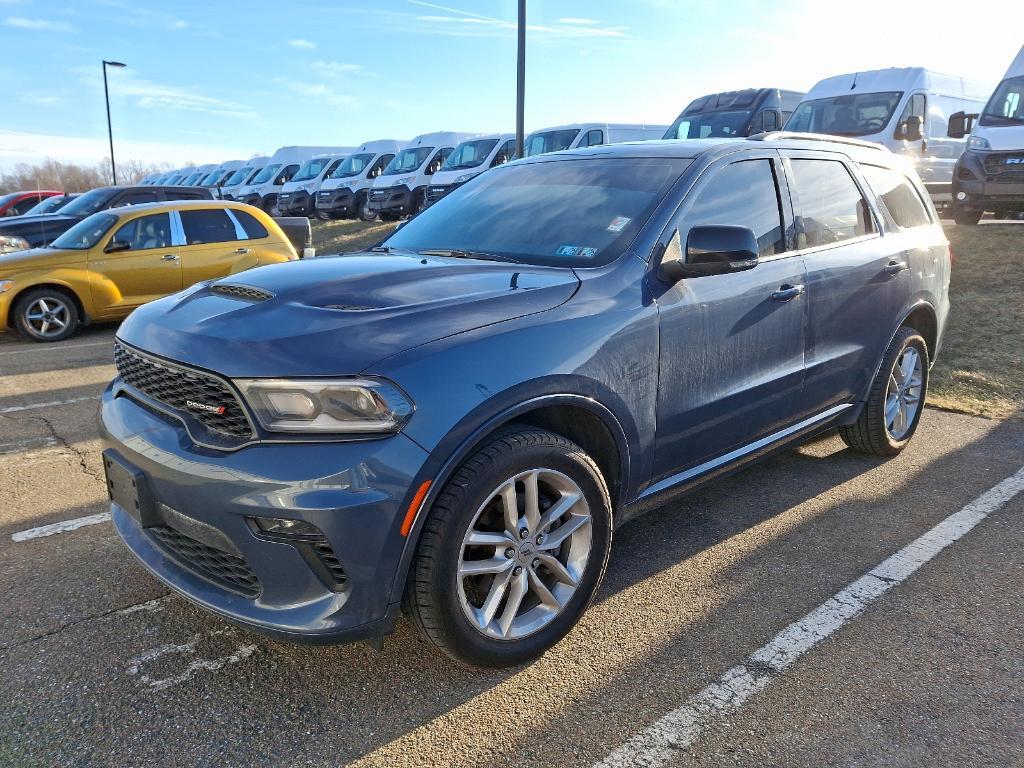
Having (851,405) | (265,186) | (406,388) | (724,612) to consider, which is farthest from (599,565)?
(265,186)

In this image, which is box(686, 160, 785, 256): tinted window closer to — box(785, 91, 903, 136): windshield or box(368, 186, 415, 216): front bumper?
box(785, 91, 903, 136): windshield

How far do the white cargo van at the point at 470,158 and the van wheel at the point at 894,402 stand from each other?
16620 millimetres

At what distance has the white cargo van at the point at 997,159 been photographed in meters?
11.0

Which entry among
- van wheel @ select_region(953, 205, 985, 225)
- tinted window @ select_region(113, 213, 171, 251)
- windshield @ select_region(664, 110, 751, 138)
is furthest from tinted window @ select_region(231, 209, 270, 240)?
van wheel @ select_region(953, 205, 985, 225)

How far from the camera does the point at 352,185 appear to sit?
82.3ft

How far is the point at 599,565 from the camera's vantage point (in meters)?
2.81

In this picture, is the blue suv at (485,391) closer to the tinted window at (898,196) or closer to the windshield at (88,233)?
the tinted window at (898,196)

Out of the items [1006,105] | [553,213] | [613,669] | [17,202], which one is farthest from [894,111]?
[17,202]

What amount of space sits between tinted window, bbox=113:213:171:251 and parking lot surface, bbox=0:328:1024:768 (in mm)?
5887

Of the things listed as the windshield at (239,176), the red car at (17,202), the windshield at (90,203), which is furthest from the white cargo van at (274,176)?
the windshield at (90,203)

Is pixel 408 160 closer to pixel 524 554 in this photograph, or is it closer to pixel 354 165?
pixel 354 165

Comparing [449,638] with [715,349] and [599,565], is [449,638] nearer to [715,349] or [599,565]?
[599,565]

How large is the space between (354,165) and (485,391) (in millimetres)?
25128

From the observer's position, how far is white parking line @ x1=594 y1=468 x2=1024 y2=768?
2264mm
